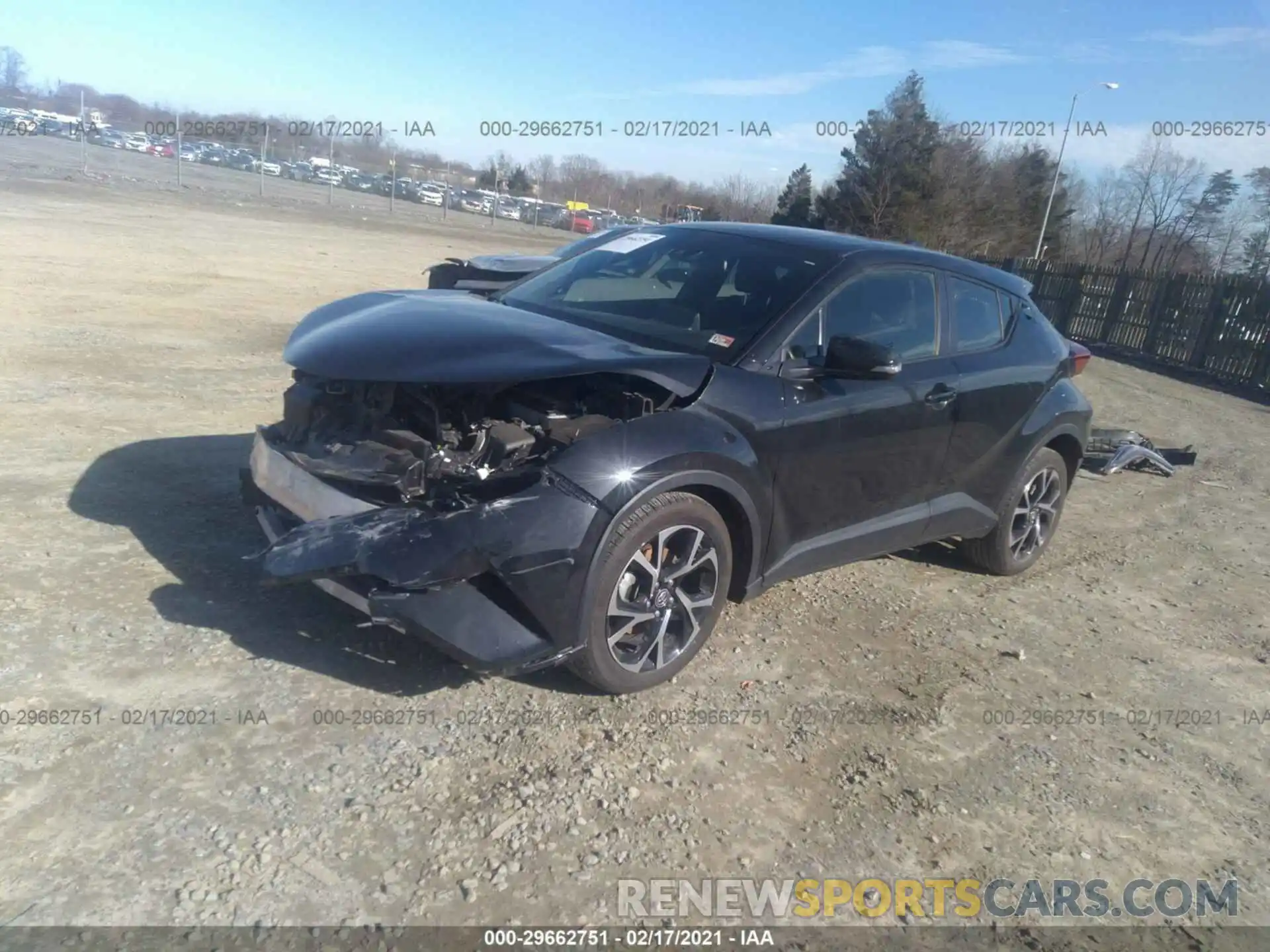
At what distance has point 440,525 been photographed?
3266 millimetres

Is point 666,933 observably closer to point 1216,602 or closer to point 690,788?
point 690,788

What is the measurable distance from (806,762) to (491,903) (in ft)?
4.50

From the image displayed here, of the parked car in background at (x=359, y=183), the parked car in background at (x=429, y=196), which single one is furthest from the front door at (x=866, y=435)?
the parked car in background at (x=359, y=183)

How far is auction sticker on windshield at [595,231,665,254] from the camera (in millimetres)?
5074

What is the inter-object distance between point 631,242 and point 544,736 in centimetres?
283

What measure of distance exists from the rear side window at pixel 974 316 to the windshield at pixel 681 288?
949 millimetres

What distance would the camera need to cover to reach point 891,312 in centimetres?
469

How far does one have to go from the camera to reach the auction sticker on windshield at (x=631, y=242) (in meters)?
5.07

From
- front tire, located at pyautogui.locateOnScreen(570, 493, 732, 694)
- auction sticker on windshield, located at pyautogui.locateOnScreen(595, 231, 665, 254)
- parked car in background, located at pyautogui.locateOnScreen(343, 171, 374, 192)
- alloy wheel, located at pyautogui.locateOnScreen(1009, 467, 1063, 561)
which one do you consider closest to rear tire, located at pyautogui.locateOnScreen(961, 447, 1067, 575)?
alloy wheel, located at pyautogui.locateOnScreen(1009, 467, 1063, 561)

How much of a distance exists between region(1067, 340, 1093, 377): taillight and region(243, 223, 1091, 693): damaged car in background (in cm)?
76

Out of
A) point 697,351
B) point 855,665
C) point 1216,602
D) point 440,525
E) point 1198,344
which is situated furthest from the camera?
point 1198,344

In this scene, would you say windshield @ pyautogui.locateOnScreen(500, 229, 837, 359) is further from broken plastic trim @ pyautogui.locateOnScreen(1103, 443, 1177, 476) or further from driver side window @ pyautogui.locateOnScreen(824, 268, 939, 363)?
broken plastic trim @ pyautogui.locateOnScreen(1103, 443, 1177, 476)

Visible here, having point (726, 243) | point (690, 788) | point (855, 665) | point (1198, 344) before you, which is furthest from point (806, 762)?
point (1198, 344)

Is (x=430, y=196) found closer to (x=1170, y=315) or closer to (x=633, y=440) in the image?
(x=1170, y=315)
